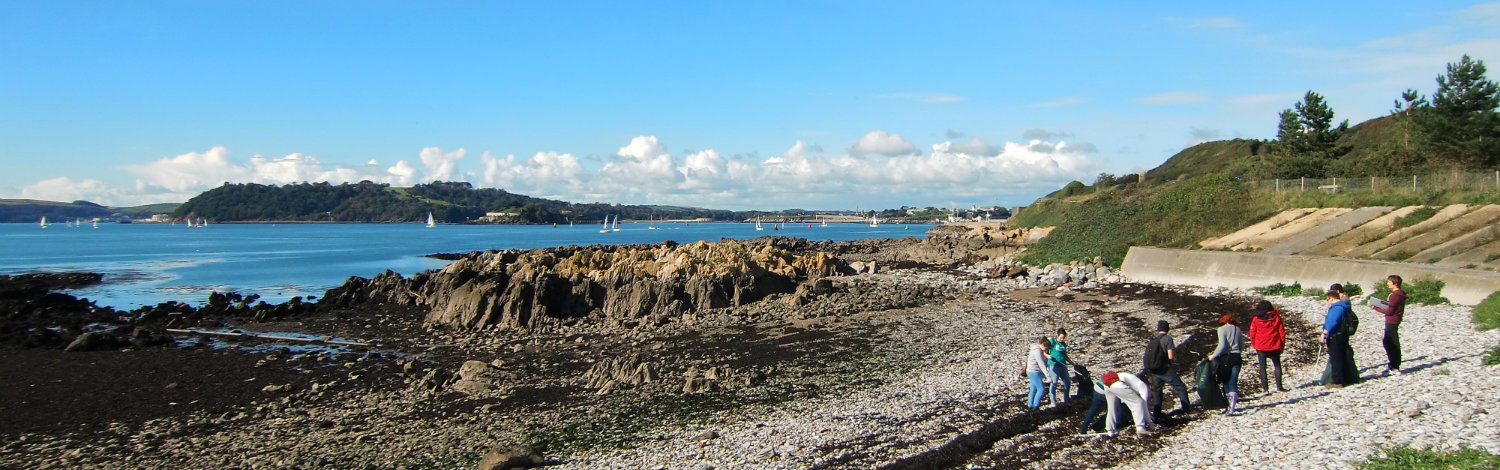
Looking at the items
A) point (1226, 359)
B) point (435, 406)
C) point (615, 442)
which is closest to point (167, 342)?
point (435, 406)

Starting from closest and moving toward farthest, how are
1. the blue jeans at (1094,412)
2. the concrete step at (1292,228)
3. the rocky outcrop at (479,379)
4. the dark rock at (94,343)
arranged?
the blue jeans at (1094,412) → the rocky outcrop at (479,379) → the dark rock at (94,343) → the concrete step at (1292,228)

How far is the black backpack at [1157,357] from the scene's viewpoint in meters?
11.8

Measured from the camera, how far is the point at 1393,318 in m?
13.0

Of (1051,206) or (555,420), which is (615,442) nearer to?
(555,420)

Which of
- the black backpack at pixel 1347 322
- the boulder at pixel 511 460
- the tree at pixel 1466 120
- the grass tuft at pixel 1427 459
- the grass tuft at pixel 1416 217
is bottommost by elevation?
the boulder at pixel 511 460

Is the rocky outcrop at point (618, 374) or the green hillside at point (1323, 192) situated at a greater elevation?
the green hillside at point (1323, 192)

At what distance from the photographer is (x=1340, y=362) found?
12.9 metres

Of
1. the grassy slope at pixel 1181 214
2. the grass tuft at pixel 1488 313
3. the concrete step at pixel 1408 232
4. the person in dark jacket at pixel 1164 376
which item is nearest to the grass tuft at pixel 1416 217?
the concrete step at pixel 1408 232

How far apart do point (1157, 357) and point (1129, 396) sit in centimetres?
90

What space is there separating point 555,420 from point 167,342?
1737cm

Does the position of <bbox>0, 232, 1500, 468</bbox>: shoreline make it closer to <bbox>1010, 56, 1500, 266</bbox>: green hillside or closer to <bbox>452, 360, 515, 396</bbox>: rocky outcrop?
<bbox>452, 360, 515, 396</bbox>: rocky outcrop

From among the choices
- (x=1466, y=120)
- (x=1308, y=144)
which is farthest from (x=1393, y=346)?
(x=1308, y=144)

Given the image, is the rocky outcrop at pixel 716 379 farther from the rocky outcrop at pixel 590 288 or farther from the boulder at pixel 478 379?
the rocky outcrop at pixel 590 288

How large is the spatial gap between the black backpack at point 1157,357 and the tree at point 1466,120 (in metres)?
44.8
